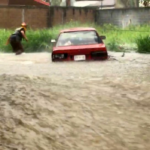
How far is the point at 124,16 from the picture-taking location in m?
38.4

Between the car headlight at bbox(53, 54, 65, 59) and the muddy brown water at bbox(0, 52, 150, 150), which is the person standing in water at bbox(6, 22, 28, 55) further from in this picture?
the muddy brown water at bbox(0, 52, 150, 150)

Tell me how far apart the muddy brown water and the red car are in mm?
3657

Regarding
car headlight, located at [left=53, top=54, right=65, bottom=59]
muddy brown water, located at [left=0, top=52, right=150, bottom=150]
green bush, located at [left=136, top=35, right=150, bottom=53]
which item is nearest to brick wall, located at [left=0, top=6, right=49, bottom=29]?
green bush, located at [left=136, top=35, right=150, bottom=53]

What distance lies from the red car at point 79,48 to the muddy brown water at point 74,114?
3.66 meters

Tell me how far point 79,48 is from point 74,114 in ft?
23.7

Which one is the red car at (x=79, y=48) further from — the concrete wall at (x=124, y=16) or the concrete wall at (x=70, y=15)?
the concrete wall at (x=124, y=16)

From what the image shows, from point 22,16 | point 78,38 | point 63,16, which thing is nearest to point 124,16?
point 63,16

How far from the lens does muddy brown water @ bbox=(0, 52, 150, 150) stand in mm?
6773

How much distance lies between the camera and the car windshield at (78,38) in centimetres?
1567

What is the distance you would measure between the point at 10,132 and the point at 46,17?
27111 millimetres

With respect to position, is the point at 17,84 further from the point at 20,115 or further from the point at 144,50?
the point at 144,50

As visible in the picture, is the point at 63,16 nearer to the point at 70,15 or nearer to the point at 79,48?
the point at 70,15

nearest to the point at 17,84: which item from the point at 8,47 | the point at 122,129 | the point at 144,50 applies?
the point at 122,129

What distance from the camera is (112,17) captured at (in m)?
39.3
